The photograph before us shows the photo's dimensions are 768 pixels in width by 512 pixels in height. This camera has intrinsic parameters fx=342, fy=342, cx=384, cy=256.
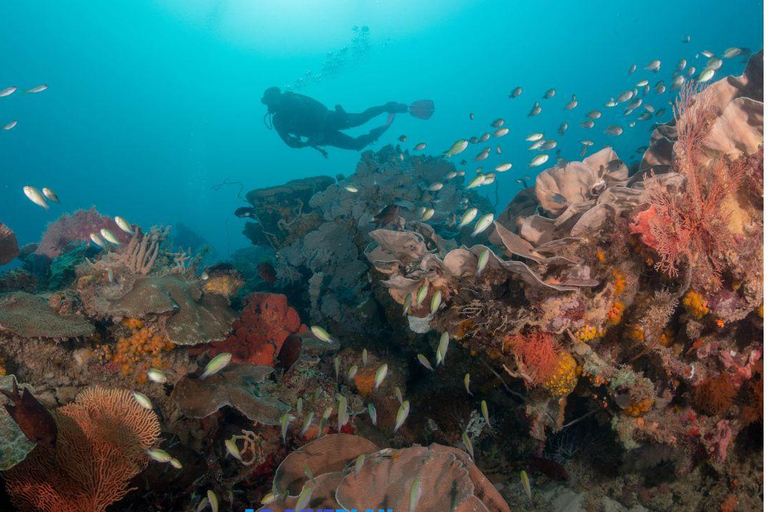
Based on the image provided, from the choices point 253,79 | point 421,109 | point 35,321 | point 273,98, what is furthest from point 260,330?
point 253,79

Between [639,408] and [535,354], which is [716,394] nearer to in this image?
[639,408]

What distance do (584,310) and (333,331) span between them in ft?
16.4

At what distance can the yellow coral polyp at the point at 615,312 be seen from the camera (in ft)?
12.7

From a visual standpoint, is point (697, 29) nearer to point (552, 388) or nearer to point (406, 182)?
point (406, 182)

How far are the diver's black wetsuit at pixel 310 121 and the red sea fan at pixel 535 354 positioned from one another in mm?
15306

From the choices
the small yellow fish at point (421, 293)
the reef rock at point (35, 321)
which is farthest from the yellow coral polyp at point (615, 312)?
the reef rock at point (35, 321)

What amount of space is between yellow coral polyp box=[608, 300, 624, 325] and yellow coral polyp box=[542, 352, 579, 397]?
23.9 inches

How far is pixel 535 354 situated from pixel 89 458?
4846 millimetres

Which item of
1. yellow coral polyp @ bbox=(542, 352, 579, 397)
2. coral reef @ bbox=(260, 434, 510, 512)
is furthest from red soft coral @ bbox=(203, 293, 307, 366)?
yellow coral polyp @ bbox=(542, 352, 579, 397)

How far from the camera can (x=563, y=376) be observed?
389 centimetres

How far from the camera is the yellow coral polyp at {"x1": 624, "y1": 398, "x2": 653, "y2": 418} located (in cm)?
384

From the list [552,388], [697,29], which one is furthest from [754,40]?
[552,388]

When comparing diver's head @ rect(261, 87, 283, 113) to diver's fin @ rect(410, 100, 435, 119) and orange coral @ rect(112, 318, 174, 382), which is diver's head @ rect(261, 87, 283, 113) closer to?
diver's fin @ rect(410, 100, 435, 119)

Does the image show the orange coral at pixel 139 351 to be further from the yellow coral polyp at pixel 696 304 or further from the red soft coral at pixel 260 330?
the yellow coral polyp at pixel 696 304
